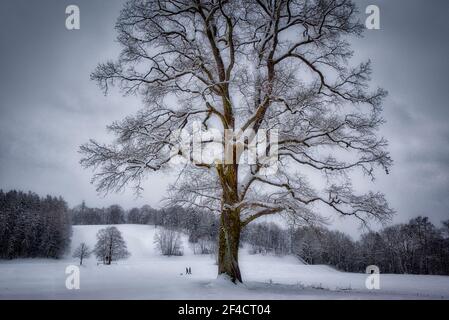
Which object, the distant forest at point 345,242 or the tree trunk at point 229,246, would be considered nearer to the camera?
the tree trunk at point 229,246

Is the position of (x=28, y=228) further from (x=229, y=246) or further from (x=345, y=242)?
(x=345, y=242)

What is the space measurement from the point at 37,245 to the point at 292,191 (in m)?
78.0

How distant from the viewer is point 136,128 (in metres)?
9.66

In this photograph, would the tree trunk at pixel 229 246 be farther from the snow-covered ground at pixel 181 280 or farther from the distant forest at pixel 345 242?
the distant forest at pixel 345 242

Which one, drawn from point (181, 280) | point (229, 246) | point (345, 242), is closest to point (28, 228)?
point (181, 280)

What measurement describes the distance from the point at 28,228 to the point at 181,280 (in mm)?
70128

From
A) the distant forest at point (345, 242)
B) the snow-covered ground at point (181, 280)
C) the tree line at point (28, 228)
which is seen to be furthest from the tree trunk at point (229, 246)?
the tree line at point (28, 228)

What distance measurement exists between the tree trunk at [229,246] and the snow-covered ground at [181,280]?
523mm

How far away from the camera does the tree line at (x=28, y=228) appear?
6228cm

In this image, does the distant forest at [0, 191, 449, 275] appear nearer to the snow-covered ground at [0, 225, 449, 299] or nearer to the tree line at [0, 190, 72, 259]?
the tree line at [0, 190, 72, 259]

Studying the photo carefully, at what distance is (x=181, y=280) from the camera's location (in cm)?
1099

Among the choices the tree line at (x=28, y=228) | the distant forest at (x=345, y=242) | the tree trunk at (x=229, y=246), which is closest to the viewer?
the tree trunk at (x=229, y=246)

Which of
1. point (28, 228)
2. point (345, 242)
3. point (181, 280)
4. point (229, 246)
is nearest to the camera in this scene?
point (229, 246)
